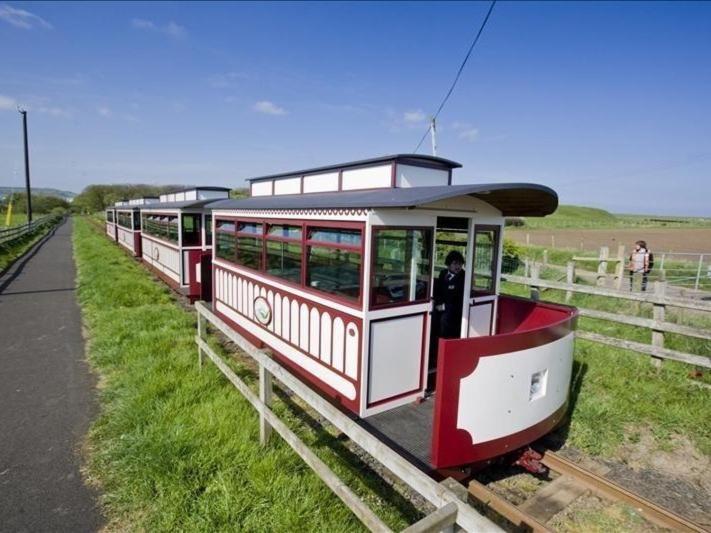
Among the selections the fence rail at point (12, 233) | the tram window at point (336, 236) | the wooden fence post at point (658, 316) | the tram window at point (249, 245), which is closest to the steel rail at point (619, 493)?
the tram window at point (336, 236)

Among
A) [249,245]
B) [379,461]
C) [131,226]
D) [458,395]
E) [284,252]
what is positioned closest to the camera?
[379,461]

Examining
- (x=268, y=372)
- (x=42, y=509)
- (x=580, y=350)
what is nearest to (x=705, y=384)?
(x=580, y=350)

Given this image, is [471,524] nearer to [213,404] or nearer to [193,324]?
[213,404]

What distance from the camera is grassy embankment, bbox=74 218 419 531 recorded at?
3082mm

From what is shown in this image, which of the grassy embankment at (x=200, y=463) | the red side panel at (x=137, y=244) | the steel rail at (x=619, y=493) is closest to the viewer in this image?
the grassy embankment at (x=200, y=463)

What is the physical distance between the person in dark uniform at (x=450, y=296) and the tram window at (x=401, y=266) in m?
0.62

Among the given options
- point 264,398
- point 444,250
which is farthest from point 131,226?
point 264,398

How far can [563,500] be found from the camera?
3.53 metres

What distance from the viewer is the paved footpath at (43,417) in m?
3.27

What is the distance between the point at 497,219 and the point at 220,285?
5.67 meters

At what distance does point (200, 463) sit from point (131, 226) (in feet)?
62.7

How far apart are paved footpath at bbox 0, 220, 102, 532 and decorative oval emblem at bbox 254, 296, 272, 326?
95.3 inches

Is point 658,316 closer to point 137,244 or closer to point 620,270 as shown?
point 620,270

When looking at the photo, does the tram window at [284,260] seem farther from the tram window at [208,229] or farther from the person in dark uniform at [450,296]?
the tram window at [208,229]
